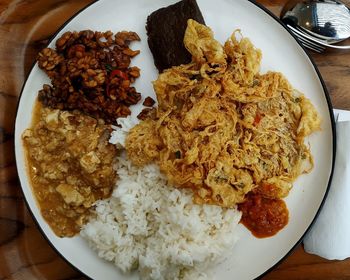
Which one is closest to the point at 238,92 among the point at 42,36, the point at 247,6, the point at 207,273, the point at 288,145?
the point at 288,145

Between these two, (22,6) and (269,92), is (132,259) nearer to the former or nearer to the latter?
(269,92)

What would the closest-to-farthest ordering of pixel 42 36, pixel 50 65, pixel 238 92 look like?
pixel 238 92
pixel 50 65
pixel 42 36

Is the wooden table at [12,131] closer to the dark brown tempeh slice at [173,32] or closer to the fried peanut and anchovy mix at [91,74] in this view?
the fried peanut and anchovy mix at [91,74]

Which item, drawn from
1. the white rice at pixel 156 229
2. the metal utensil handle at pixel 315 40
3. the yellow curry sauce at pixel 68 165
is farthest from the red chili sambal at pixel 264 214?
the metal utensil handle at pixel 315 40

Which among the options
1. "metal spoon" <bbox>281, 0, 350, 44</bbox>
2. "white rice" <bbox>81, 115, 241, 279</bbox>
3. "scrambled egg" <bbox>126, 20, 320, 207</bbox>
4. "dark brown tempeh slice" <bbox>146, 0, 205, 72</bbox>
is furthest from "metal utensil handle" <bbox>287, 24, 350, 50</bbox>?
"white rice" <bbox>81, 115, 241, 279</bbox>

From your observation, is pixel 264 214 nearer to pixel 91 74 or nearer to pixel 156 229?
pixel 156 229
